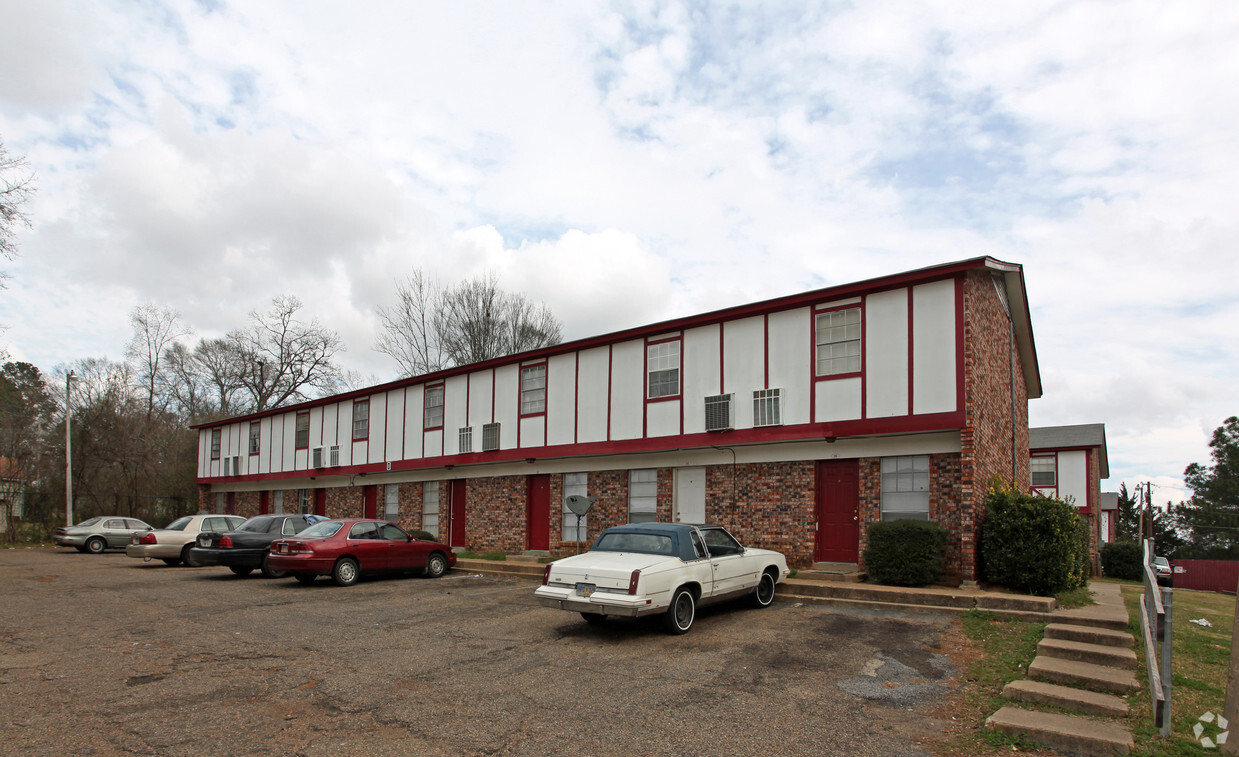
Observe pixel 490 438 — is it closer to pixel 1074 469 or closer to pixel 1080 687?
pixel 1080 687

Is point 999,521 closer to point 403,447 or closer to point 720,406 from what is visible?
point 720,406

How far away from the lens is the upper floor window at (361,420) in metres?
27.1

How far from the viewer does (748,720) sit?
239 inches

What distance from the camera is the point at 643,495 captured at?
18.0 m

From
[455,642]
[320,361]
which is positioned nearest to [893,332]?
[455,642]

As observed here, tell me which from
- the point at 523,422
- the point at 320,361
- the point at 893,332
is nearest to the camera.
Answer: the point at 893,332

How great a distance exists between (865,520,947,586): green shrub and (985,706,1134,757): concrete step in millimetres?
6038

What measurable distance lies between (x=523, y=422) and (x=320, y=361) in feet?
110

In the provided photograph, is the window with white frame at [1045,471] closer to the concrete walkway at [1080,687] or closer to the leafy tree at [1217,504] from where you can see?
the concrete walkway at [1080,687]

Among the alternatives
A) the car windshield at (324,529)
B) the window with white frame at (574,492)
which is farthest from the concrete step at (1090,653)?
the car windshield at (324,529)

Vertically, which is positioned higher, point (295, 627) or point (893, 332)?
point (893, 332)

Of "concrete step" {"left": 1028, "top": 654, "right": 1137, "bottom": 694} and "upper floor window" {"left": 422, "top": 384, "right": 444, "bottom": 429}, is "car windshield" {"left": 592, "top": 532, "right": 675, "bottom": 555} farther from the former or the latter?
"upper floor window" {"left": 422, "top": 384, "right": 444, "bottom": 429}

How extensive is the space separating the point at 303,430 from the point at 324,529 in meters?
16.7

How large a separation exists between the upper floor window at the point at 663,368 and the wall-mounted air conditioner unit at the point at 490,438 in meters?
5.76
